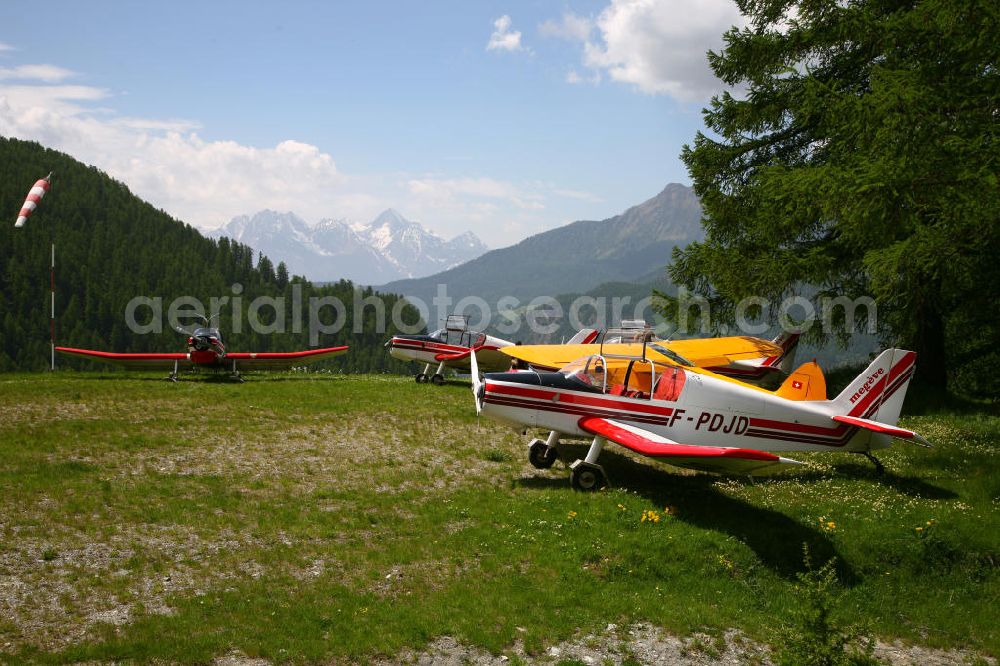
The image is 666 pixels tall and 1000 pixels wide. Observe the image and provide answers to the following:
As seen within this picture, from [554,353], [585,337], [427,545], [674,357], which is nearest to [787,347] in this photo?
[674,357]

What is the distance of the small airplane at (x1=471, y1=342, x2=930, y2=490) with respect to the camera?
13859 millimetres

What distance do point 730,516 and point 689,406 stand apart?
239 centimetres

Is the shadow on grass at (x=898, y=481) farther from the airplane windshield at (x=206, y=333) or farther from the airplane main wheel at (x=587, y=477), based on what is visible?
the airplane windshield at (x=206, y=333)

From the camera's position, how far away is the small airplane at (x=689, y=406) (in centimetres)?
1386

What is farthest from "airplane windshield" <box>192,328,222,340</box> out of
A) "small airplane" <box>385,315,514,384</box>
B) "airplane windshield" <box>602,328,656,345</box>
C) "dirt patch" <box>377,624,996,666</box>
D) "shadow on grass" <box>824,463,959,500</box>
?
"shadow on grass" <box>824,463,959,500</box>

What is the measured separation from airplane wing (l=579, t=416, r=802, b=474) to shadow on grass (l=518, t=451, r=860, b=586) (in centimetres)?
89

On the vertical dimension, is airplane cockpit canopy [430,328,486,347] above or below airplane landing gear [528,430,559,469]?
above

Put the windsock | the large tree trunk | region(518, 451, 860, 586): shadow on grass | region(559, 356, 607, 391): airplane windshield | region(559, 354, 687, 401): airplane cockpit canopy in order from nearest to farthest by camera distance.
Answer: region(518, 451, 860, 586): shadow on grass → region(559, 354, 687, 401): airplane cockpit canopy → region(559, 356, 607, 391): airplane windshield → the large tree trunk → the windsock

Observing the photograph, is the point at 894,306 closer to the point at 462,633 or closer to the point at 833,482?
the point at 833,482

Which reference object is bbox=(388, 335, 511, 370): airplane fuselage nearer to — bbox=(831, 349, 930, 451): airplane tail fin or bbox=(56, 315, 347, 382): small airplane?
bbox=(56, 315, 347, 382): small airplane

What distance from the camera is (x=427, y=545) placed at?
1115 centimetres

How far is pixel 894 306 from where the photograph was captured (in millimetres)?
26547

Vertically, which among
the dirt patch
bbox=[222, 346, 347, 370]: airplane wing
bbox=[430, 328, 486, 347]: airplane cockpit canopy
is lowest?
the dirt patch

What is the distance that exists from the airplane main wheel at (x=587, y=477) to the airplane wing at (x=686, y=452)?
0.70 metres
